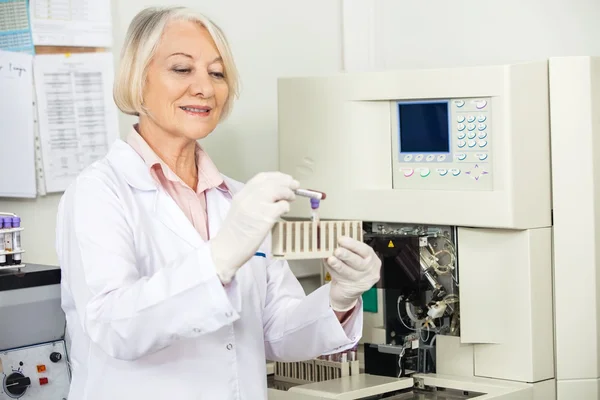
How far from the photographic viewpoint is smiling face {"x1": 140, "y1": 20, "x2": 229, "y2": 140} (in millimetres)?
1502

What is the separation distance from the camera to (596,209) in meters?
1.82

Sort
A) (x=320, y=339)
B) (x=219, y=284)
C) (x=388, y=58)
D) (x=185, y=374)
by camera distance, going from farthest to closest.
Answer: (x=388, y=58) → (x=320, y=339) → (x=185, y=374) → (x=219, y=284)

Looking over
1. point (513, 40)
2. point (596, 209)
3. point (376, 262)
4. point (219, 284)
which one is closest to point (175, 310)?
point (219, 284)

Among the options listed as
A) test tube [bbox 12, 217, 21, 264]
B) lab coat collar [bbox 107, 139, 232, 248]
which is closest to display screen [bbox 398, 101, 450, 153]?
lab coat collar [bbox 107, 139, 232, 248]

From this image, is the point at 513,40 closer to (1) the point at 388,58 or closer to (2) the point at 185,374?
(1) the point at 388,58

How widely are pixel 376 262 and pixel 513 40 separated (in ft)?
3.48

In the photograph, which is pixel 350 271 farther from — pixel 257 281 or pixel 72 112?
pixel 72 112

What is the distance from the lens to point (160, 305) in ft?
4.08

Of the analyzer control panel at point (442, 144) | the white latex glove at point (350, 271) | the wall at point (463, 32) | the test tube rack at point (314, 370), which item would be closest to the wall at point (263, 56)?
the wall at point (463, 32)

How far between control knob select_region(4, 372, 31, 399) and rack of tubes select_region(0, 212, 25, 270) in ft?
0.62

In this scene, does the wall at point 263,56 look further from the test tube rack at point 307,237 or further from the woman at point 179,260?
the test tube rack at point 307,237

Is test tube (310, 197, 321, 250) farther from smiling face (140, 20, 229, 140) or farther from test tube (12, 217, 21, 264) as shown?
test tube (12, 217, 21, 264)

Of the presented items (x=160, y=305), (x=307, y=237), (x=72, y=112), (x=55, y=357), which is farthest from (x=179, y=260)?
(x=72, y=112)

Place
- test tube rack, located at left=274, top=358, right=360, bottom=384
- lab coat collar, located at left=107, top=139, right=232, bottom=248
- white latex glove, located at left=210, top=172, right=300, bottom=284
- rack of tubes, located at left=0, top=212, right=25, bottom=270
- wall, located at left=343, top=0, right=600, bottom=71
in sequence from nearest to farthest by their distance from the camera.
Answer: white latex glove, located at left=210, top=172, right=300, bottom=284
lab coat collar, located at left=107, top=139, right=232, bottom=248
rack of tubes, located at left=0, top=212, right=25, bottom=270
test tube rack, located at left=274, top=358, right=360, bottom=384
wall, located at left=343, top=0, right=600, bottom=71
